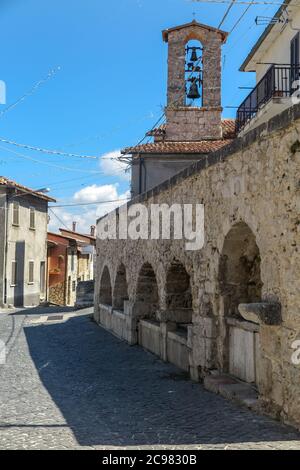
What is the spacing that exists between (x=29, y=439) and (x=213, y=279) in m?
3.29

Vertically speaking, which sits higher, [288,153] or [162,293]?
[288,153]

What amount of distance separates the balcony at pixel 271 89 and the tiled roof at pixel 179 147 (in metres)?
3.19

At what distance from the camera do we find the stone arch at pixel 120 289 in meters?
13.8

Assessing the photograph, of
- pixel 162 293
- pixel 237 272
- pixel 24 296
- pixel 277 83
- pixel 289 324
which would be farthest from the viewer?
pixel 24 296

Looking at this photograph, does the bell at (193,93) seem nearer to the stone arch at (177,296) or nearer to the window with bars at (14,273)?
the stone arch at (177,296)

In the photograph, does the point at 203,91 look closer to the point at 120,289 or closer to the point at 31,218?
the point at 120,289

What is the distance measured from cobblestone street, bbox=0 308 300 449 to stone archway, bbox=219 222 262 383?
0.63 m

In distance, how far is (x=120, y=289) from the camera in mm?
14008

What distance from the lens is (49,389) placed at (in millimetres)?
7402

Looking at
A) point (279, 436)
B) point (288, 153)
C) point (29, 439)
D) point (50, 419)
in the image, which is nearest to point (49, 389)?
point (50, 419)

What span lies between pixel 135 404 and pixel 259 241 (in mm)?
2608

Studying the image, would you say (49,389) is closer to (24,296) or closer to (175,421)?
(175,421)

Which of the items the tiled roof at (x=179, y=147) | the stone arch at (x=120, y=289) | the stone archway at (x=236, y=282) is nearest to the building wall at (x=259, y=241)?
the stone archway at (x=236, y=282)

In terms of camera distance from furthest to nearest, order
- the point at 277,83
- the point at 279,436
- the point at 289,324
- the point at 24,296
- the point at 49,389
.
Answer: the point at 24,296 < the point at 277,83 < the point at 49,389 < the point at 289,324 < the point at 279,436
